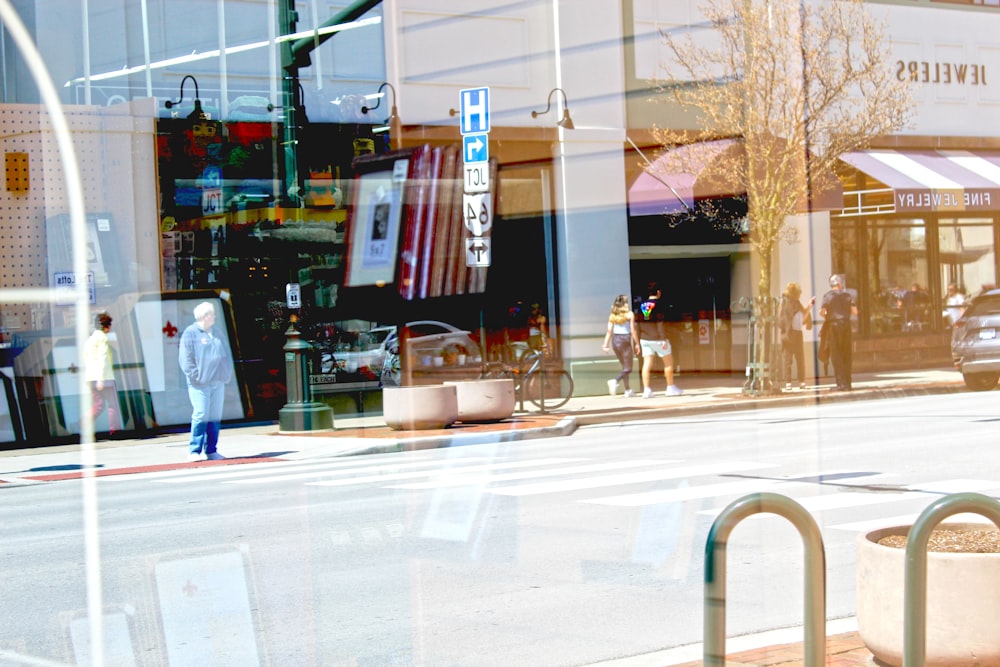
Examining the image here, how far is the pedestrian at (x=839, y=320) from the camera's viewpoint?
62.5 ft

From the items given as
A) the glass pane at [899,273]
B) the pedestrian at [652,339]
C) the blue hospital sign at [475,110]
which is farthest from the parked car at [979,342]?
the blue hospital sign at [475,110]

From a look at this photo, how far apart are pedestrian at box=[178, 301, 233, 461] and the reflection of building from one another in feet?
3.54

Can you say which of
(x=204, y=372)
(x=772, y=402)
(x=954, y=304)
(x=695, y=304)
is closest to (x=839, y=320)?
(x=772, y=402)

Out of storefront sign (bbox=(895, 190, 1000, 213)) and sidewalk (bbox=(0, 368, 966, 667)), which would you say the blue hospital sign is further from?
sidewalk (bbox=(0, 368, 966, 667))

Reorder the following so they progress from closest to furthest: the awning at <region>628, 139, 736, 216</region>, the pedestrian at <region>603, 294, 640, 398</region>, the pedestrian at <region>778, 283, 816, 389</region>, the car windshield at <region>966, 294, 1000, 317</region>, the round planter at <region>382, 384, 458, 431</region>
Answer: the awning at <region>628, 139, 736, 216</region>, the round planter at <region>382, 384, 458, 431</region>, the car windshield at <region>966, 294, 1000, 317</region>, the pedestrian at <region>603, 294, 640, 398</region>, the pedestrian at <region>778, 283, 816, 389</region>

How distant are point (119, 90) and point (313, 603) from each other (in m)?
8.01

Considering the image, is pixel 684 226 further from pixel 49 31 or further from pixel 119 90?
pixel 49 31

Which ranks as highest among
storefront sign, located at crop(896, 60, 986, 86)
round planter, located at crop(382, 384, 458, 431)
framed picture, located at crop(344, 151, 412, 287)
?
storefront sign, located at crop(896, 60, 986, 86)

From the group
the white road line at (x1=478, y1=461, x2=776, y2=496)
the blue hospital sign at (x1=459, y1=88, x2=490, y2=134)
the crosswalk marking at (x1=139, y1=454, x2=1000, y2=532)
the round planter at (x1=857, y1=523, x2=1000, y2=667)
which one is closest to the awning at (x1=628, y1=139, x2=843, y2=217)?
the crosswalk marking at (x1=139, y1=454, x2=1000, y2=532)

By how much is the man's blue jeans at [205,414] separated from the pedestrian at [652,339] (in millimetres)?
8063

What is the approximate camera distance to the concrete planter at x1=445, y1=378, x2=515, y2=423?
54.1 ft

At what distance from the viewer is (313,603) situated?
6309mm

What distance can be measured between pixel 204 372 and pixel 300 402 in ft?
10.5

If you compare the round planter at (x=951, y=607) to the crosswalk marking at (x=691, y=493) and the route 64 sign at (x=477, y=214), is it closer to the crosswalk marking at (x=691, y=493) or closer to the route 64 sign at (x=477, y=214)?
the route 64 sign at (x=477, y=214)
